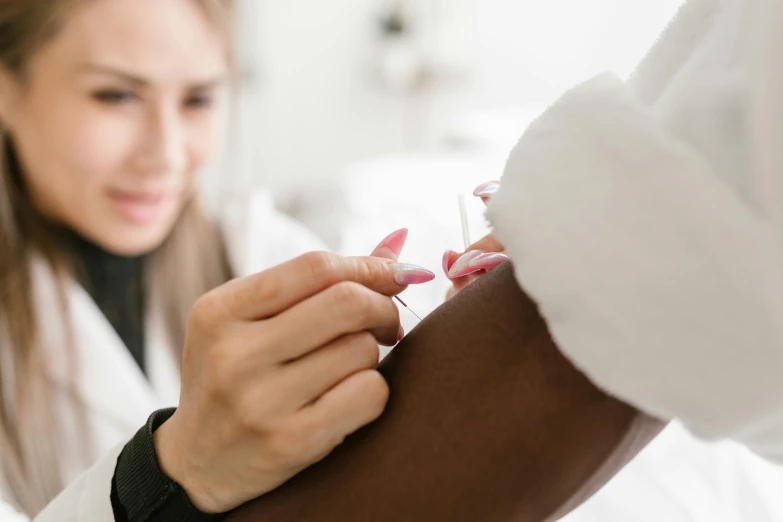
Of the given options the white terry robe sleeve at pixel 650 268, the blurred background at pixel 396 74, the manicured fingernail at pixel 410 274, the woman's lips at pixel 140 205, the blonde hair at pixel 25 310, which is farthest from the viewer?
the blurred background at pixel 396 74

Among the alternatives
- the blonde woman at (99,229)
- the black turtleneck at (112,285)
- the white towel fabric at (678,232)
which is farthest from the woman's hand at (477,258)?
the black turtleneck at (112,285)

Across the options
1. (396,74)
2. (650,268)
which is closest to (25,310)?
(650,268)

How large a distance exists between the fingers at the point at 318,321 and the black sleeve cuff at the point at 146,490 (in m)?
0.13

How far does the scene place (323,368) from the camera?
35 centimetres

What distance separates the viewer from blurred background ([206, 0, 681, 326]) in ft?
6.28

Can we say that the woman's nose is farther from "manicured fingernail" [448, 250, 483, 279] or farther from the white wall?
the white wall

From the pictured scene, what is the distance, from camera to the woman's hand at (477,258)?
0.43 metres

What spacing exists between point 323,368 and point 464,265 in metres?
0.13

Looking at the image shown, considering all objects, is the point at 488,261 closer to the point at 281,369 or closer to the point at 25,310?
the point at 281,369

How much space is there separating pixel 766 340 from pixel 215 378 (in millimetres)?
255

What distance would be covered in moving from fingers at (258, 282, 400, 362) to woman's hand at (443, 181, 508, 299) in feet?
0.30

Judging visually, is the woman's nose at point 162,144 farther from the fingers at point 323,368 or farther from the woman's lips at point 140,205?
the fingers at point 323,368

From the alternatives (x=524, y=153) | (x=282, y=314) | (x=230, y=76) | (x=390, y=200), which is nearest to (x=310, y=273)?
(x=282, y=314)

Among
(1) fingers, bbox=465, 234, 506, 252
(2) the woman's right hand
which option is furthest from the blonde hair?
(1) fingers, bbox=465, 234, 506, 252
